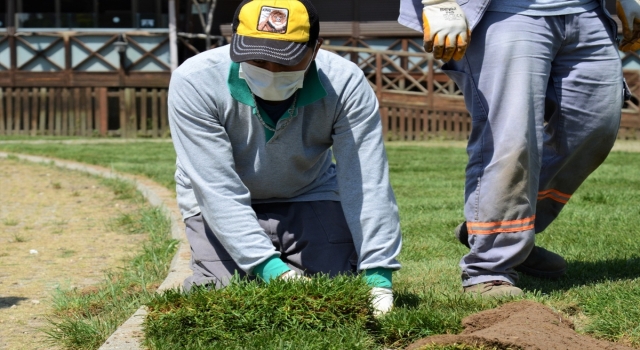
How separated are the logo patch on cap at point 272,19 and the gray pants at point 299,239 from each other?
38.3 inches

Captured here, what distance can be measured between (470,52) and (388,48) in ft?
55.2

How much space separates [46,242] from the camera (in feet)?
20.4

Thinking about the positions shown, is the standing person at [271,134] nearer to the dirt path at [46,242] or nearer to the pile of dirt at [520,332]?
the pile of dirt at [520,332]

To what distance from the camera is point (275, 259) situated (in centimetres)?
354

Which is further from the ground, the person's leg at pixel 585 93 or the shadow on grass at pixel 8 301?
the person's leg at pixel 585 93

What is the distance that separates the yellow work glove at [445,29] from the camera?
3730 mm

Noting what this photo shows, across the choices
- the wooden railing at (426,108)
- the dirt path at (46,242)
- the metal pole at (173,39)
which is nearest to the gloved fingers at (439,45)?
the dirt path at (46,242)

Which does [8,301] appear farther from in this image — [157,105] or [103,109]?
[103,109]

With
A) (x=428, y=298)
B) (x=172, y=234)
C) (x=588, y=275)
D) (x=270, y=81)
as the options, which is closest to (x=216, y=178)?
(x=270, y=81)

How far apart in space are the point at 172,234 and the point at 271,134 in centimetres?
232

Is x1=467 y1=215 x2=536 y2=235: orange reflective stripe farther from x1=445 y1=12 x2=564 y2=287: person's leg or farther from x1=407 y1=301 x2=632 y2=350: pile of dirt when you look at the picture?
x1=407 y1=301 x2=632 y2=350: pile of dirt

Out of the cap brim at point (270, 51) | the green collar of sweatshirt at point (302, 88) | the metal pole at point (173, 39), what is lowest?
the metal pole at point (173, 39)

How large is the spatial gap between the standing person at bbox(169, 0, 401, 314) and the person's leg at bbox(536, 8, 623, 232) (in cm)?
90

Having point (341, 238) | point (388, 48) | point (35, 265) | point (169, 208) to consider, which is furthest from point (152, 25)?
point (341, 238)
